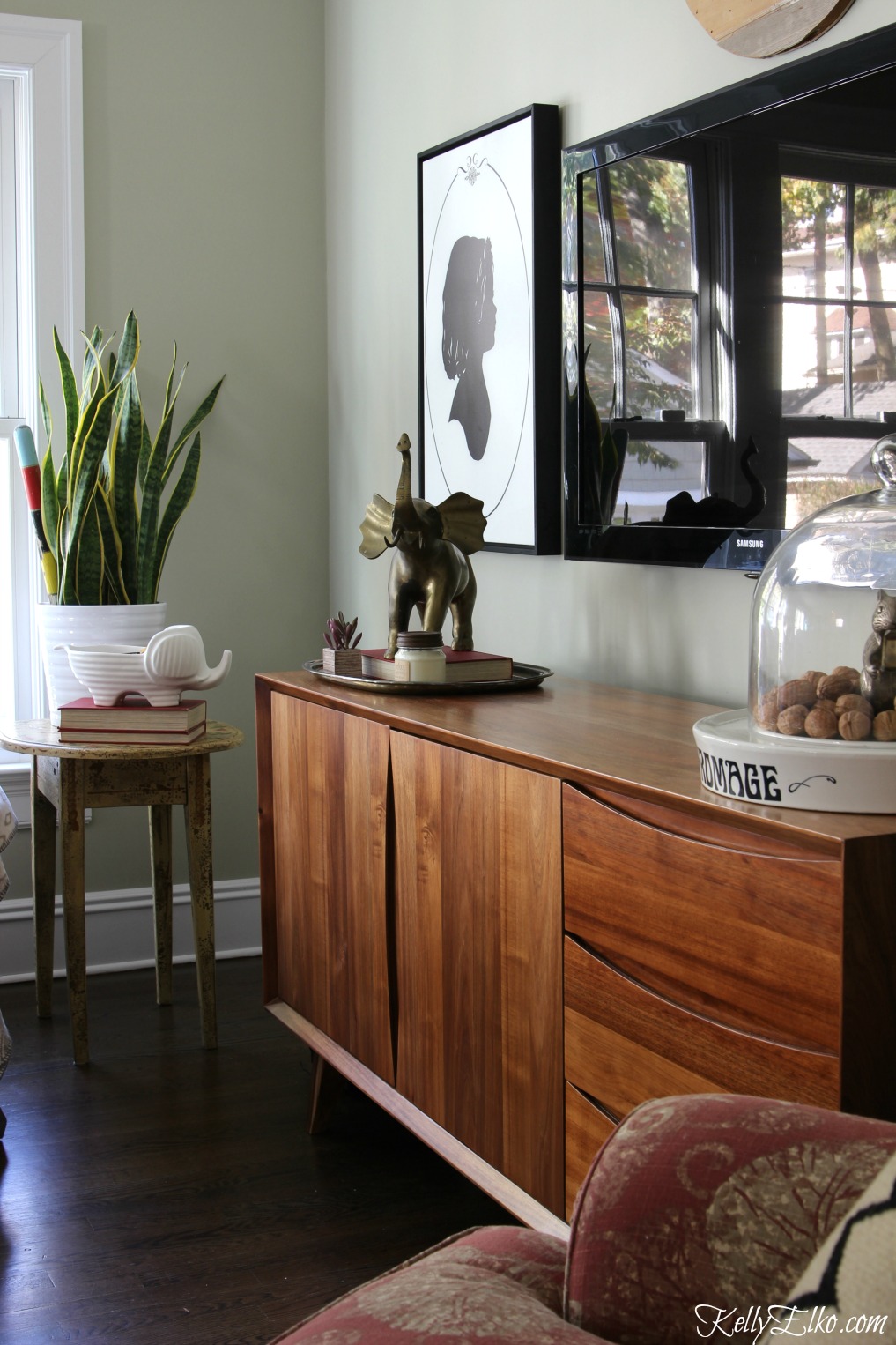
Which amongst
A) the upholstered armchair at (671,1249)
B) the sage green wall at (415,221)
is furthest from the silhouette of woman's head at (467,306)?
the upholstered armchair at (671,1249)

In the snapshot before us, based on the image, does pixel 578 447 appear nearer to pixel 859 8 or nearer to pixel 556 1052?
pixel 859 8

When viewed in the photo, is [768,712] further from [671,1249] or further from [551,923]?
[671,1249]

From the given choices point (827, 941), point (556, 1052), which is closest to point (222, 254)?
point (556, 1052)

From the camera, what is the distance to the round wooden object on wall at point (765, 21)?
5.47ft

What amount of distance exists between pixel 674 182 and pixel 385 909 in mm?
1144

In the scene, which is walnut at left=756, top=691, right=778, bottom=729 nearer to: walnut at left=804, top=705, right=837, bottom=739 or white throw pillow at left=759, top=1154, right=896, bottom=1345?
walnut at left=804, top=705, right=837, bottom=739

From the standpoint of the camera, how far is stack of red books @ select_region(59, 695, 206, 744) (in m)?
2.68

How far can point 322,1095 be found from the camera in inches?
93.7

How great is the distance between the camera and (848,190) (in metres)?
1.58

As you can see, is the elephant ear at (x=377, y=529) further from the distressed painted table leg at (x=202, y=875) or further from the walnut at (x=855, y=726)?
the walnut at (x=855, y=726)

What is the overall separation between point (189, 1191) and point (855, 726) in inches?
58.5

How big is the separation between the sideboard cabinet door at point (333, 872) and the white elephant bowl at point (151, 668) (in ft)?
0.97

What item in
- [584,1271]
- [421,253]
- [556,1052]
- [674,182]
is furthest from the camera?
[421,253]

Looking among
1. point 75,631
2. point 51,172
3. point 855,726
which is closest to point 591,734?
point 855,726
